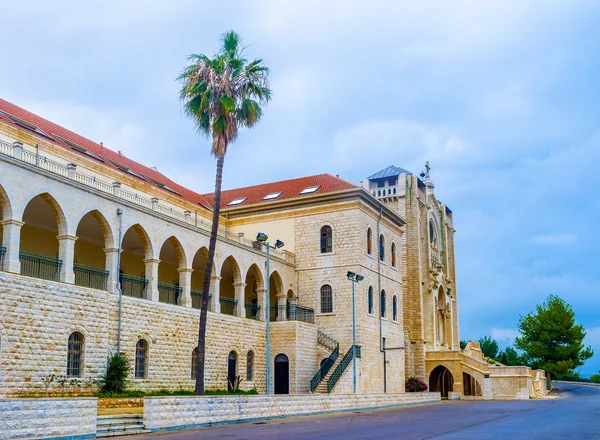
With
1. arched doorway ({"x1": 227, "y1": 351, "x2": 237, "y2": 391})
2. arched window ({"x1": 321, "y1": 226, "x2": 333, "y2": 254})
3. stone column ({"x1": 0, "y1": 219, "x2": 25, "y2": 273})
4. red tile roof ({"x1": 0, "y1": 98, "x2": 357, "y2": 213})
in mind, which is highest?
red tile roof ({"x1": 0, "y1": 98, "x2": 357, "y2": 213})

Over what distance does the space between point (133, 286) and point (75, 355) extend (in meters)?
5.53

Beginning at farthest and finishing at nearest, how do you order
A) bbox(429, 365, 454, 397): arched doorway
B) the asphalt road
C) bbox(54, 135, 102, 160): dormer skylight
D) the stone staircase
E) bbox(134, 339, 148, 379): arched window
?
bbox(429, 365, 454, 397): arched doorway < bbox(54, 135, 102, 160): dormer skylight < bbox(134, 339, 148, 379): arched window < the stone staircase < the asphalt road

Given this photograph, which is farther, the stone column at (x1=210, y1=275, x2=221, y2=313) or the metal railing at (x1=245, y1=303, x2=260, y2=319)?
the metal railing at (x1=245, y1=303, x2=260, y2=319)

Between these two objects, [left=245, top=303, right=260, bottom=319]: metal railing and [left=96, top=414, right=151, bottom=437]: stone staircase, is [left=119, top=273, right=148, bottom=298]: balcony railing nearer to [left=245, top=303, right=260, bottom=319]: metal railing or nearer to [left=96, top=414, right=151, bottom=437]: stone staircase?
[left=245, top=303, right=260, bottom=319]: metal railing

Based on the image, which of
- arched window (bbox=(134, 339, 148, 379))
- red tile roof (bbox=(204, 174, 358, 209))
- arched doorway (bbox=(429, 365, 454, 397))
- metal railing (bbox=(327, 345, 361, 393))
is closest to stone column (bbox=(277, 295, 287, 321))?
metal railing (bbox=(327, 345, 361, 393))

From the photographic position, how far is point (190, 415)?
1767 centimetres

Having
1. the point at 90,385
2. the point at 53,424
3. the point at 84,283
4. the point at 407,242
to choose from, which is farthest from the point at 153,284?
the point at 407,242

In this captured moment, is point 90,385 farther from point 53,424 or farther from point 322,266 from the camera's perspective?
point 322,266

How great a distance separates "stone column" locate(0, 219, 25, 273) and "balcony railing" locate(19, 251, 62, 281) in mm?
1351

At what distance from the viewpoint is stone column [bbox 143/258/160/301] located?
2611cm

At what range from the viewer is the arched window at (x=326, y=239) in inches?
1439

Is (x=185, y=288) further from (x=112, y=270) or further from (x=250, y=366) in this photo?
(x=250, y=366)

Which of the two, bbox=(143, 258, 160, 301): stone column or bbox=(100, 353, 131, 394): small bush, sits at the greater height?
bbox=(143, 258, 160, 301): stone column

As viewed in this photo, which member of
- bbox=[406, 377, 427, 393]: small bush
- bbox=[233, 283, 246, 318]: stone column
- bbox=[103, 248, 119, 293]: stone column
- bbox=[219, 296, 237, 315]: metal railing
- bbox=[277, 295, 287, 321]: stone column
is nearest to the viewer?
bbox=[103, 248, 119, 293]: stone column
